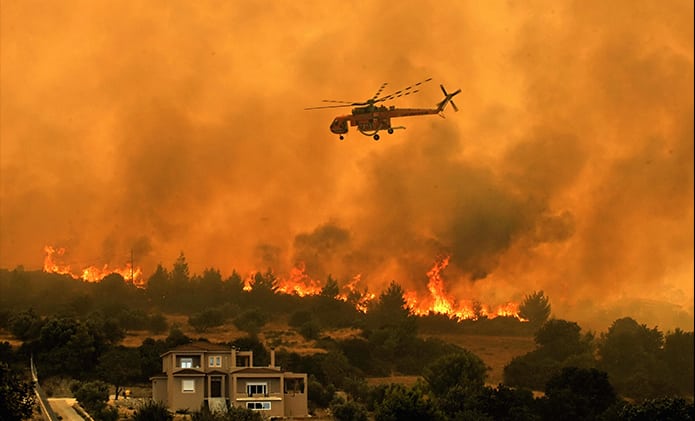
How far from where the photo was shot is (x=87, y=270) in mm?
168625

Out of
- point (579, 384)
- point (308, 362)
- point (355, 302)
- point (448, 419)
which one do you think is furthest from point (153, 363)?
point (355, 302)

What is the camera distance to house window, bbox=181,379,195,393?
107438 millimetres

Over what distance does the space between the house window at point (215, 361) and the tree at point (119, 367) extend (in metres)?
10.5

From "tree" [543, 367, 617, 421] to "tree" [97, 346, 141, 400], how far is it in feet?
135

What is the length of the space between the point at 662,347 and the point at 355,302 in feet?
149

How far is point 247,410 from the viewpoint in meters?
99.4

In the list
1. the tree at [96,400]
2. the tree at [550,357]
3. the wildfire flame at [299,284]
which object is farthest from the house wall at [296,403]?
the wildfire flame at [299,284]

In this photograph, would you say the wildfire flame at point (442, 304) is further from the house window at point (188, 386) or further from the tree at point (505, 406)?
the house window at point (188, 386)

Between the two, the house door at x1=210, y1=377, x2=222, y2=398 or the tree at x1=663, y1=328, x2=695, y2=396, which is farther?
the tree at x1=663, y1=328, x2=695, y2=396

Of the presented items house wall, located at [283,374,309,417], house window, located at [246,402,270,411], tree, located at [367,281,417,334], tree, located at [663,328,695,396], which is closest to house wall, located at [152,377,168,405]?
house window, located at [246,402,270,411]

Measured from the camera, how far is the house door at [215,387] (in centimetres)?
10944

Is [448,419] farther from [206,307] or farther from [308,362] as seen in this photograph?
[206,307]

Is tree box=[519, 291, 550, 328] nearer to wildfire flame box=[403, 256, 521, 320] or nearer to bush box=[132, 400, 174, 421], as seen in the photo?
wildfire flame box=[403, 256, 521, 320]

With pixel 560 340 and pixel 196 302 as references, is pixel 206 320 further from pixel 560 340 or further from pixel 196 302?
pixel 560 340
